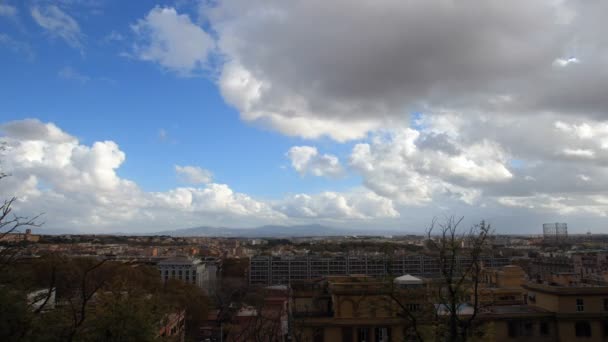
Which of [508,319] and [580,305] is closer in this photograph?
[508,319]

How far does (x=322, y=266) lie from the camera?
9850 cm

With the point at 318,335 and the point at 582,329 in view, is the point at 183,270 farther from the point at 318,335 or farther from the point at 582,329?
the point at 582,329

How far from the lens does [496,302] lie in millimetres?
22969

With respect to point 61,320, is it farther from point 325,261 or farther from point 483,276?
point 325,261

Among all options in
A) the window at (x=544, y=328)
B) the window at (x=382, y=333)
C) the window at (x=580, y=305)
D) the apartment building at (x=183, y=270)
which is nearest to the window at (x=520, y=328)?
the window at (x=544, y=328)

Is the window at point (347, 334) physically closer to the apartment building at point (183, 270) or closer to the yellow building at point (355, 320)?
the yellow building at point (355, 320)

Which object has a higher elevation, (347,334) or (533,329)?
(533,329)

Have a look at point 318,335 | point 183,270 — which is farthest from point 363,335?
point 183,270

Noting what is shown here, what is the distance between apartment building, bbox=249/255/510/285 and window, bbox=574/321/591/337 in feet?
243

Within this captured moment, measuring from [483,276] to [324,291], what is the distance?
13.6 metres

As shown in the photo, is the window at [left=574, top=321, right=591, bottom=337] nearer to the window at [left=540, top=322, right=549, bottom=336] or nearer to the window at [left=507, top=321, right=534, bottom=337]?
the window at [left=540, top=322, right=549, bottom=336]

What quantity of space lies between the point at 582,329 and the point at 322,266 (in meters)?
80.0

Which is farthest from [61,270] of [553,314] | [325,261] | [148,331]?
[325,261]

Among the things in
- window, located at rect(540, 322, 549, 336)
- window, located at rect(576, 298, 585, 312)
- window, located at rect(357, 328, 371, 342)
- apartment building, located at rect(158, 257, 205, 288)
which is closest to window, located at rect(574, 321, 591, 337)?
window, located at rect(576, 298, 585, 312)
